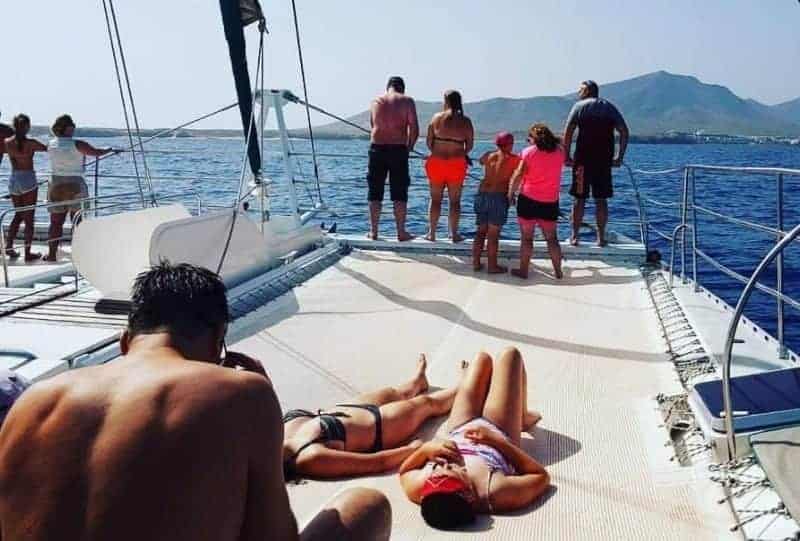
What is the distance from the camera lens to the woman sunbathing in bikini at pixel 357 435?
11.3 feet

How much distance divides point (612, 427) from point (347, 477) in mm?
1340

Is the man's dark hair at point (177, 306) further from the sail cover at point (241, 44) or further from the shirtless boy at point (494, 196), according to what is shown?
the shirtless boy at point (494, 196)

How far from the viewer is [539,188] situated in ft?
23.4

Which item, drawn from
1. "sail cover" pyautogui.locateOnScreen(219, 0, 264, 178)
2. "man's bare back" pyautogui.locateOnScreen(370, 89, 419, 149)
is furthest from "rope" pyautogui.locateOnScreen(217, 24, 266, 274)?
"man's bare back" pyautogui.locateOnScreen(370, 89, 419, 149)

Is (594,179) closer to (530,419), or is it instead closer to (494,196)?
(494,196)

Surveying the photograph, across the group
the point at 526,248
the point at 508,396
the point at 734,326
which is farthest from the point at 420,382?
the point at 526,248

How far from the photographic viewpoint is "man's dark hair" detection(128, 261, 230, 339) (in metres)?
1.92

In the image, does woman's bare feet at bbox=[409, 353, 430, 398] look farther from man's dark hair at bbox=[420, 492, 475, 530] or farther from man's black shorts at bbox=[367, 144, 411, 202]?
man's black shorts at bbox=[367, 144, 411, 202]

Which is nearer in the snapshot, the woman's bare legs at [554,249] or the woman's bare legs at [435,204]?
the woman's bare legs at [554,249]

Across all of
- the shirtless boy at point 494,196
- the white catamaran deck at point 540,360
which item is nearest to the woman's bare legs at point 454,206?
the white catamaran deck at point 540,360

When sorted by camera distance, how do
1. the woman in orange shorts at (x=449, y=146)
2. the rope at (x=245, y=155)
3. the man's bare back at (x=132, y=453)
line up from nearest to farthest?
the man's bare back at (x=132, y=453) → the rope at (x=245, y=155) → the woman in orange shorts at (x=449, y=146)

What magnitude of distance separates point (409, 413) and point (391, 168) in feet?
14.6

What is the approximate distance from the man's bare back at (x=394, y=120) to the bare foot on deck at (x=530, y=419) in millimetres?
4475

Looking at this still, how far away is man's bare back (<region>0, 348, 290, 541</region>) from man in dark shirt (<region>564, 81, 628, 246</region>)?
618 centimetres
